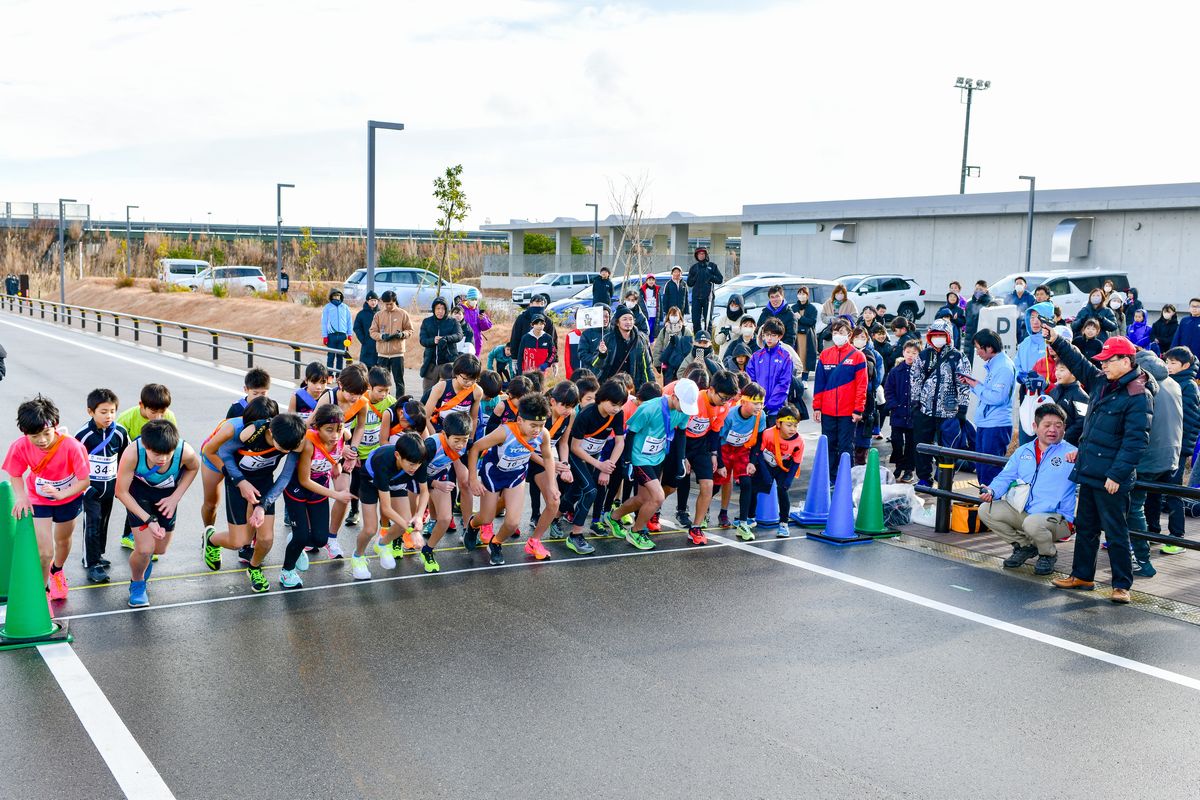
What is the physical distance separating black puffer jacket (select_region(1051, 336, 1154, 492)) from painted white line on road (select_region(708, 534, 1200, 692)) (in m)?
1.43

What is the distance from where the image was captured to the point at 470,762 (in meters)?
5.23

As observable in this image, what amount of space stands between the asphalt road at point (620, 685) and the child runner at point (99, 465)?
0.28 m

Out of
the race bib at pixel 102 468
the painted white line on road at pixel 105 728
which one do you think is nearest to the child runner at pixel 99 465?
the race bib at pixel 102 468

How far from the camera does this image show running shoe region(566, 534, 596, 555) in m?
9.29

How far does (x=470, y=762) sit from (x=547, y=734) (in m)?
0.49

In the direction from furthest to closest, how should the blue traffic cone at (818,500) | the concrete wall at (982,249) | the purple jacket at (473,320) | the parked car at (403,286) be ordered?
the parked car at (403,286) → the concrete wall at (982,249) → the purple jacket at (473,320) → the blue traffic cone at (818,500)

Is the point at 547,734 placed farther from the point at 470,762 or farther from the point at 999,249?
the point at 999,249

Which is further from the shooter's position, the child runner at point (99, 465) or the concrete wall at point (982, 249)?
the concrete wall at point (982, 249)

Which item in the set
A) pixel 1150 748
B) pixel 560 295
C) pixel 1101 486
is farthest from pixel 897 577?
pixel 560 295

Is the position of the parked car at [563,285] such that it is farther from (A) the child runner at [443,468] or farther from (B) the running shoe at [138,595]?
(B) the running shoe at [138,595]

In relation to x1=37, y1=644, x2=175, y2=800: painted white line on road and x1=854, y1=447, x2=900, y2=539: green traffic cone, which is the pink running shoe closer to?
x1=37, y1=644, x2=175, y2=800: painted white line on road

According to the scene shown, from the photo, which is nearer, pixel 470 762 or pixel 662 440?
pixel 470 762

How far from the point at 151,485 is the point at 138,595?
2.60 feet

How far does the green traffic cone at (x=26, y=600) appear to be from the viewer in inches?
264
